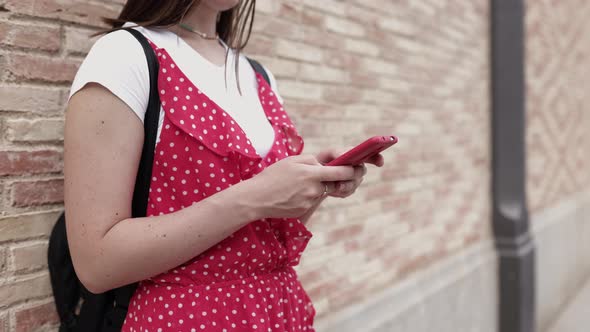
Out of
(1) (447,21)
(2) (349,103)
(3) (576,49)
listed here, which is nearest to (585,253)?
(3) (576,49)

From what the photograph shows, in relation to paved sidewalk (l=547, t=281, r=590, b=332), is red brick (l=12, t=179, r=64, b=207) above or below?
above

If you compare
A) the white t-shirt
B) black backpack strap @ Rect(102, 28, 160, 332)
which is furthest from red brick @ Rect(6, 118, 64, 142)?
black backpack strap @ Rect(102, 28, 160, 332)

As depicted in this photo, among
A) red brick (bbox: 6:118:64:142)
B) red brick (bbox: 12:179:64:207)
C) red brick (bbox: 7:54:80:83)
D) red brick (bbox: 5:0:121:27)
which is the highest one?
red brick (bbox: 5:0:121:27)

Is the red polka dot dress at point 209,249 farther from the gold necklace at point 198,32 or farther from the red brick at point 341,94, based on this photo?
the red brick at point 341,94

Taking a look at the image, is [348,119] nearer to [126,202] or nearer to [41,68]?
[41,68]

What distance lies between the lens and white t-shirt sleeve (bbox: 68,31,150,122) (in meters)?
1.31

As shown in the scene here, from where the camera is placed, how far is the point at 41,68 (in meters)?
1.69

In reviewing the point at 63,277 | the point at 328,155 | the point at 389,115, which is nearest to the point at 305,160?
the point at 328,155

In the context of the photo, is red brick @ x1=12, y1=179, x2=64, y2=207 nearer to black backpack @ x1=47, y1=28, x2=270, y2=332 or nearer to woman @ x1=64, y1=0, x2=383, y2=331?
black backpack @ x1=47, y1=28, x2=270, y2=332

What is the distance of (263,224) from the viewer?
1528mm

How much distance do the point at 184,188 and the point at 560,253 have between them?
6.31 metres

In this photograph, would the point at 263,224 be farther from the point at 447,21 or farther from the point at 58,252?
the point at 447,21

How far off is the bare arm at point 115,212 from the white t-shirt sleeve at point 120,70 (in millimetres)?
19

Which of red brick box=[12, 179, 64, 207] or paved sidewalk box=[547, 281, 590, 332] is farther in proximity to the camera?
paved sidewalk box=[547, 281, 590, 332]
